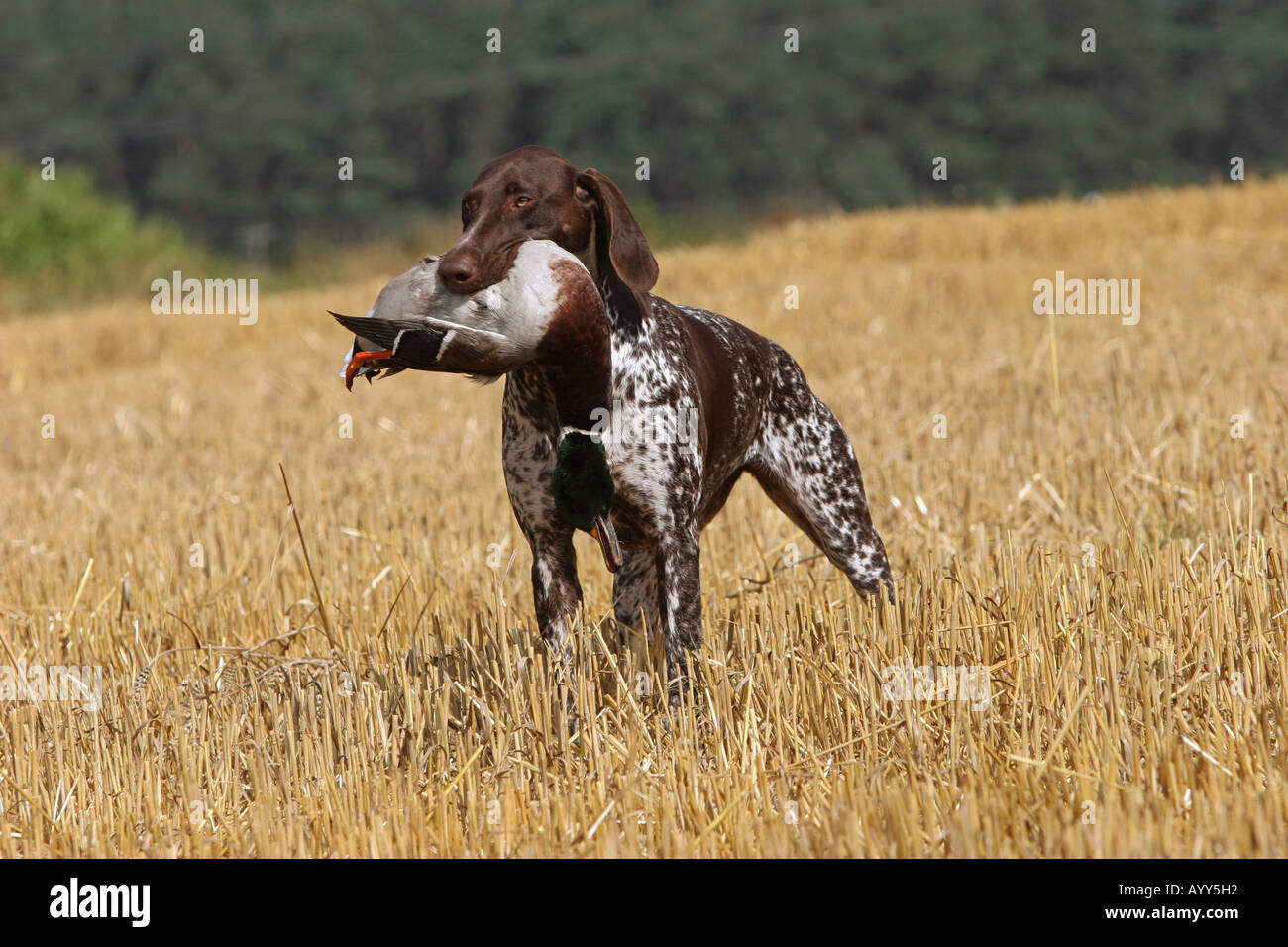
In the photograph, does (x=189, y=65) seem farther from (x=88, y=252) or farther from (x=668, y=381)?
(x=668, y=381)

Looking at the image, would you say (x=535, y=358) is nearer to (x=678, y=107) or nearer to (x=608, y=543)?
(x=608, y=543)

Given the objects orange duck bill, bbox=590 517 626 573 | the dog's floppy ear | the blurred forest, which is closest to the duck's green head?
orange duck bill, bbox=590 517 626 573

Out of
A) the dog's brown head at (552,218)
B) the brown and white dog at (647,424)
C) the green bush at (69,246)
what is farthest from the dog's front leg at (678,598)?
the green bush at (69,246)

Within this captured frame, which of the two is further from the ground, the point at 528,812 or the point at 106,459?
the point at 106,459

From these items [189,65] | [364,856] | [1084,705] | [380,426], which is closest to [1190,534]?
[1084,705]

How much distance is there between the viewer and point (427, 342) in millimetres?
2979

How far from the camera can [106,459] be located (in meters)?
8.41

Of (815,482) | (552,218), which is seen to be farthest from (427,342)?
(815,482)

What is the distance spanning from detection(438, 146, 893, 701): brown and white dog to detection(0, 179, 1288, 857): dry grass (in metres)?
0.21

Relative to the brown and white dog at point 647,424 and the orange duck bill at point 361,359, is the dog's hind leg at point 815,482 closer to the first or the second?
the brown and white dog at point 647,424

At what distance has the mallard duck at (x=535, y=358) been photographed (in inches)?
118
